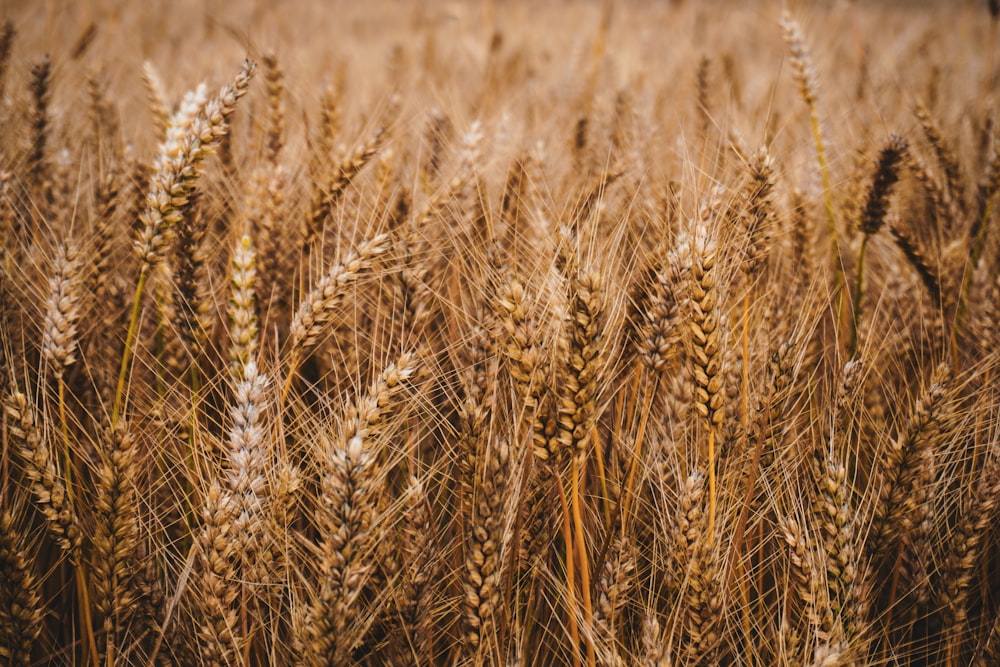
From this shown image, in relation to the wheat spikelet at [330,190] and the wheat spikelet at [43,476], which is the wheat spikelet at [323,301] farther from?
the wheat spikelet at [43,476]

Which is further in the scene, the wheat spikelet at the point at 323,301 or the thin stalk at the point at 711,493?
the wheat spikelet at the point at 323,301

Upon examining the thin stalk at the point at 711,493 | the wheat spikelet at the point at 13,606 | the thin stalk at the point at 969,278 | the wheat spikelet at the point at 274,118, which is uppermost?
the wheat spikelet at the point at 274,118

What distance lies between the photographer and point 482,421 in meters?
0.95

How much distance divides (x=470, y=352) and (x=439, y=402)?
1.13 feet

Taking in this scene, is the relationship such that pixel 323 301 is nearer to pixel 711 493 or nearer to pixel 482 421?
pixel 482 421

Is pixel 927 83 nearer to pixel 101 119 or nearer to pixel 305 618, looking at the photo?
pixel 305 618

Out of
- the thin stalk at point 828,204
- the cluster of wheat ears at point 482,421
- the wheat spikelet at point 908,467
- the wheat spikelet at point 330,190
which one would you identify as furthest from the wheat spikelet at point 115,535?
the thin stalk at point 828,204

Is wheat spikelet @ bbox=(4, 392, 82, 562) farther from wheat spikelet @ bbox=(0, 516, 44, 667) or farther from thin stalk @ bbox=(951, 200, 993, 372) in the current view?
thin stalk @ bbox=(951, 200, 993, 372)

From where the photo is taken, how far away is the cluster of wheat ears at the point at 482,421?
0.86 meters

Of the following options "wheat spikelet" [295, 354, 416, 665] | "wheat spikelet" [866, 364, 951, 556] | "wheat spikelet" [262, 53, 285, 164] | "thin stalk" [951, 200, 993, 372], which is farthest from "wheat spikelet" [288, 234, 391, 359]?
"thin stalk" [951, 200, 993, 372]

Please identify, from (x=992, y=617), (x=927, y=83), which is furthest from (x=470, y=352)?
(x=927, y=83)

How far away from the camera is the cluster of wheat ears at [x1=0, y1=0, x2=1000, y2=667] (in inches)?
34.0

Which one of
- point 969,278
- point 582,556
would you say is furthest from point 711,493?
point 969,278

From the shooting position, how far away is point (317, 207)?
4.02 ft
